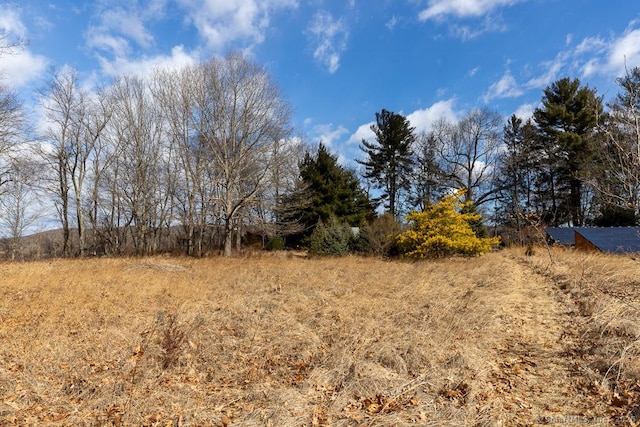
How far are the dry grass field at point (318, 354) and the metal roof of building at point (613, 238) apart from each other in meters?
9.28

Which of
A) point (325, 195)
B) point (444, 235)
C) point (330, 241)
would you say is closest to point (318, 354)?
point (444, 235)

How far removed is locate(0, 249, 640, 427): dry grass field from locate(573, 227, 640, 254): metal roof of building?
9.28 meters

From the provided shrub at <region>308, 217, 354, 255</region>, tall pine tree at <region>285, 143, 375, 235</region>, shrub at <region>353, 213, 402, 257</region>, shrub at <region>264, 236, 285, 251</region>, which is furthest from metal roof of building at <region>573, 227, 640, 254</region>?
shrub at <region>264, 236, 285, 251</region>

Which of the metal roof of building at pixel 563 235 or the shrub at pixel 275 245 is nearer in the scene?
the metal roof of building at pixel 563 235

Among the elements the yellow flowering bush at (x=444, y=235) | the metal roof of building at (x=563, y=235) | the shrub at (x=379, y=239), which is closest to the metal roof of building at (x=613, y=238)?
the metal roof of building at (x=563, y=235)

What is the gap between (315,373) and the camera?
4344 millimetres

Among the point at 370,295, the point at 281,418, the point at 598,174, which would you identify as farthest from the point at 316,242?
the point at 598,174

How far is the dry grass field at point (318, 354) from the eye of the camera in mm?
3498

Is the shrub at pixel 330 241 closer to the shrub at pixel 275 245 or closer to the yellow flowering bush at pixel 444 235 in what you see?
the yellow flowering bush at pixel 444 235

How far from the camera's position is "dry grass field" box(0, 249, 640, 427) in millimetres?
3498

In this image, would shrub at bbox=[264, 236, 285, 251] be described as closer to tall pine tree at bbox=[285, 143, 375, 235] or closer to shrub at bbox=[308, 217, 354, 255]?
tall pine tree at bbox=[285, 143, 375, 235]

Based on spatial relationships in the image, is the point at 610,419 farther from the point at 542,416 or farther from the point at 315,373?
the point at 315,373

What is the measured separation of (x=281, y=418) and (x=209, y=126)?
1623cm

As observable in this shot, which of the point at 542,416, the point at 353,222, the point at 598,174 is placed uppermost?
the point at 598,174
